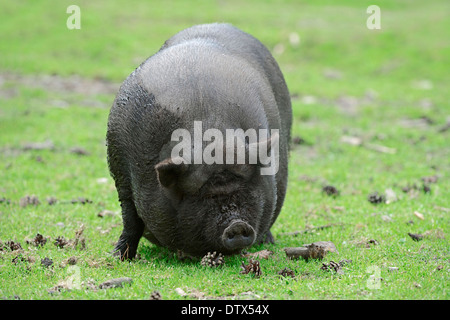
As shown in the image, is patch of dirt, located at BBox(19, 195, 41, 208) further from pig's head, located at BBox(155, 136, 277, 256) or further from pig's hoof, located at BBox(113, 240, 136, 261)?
pig's head, located at BBox(155, 136, 277, 256)

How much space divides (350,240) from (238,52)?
244cm

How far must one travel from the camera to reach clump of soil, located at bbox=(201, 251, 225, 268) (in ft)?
19.1

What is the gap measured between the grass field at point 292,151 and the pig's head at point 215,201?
398mm

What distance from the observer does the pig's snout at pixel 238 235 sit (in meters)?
5.34

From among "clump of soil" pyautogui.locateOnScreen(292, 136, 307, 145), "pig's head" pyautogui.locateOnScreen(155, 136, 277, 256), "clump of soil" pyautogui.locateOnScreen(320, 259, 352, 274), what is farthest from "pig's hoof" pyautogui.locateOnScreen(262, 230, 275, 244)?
"clump of soil" pyautogui.locateOnScreen(292, 136, 307, 145)

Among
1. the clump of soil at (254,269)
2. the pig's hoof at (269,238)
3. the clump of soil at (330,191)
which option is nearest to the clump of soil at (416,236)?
the pig's hoof at (269,238)

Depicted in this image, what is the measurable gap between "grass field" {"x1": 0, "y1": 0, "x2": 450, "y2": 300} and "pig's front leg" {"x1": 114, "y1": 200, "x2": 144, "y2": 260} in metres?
0.15

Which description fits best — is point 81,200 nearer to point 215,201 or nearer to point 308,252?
point 308,252

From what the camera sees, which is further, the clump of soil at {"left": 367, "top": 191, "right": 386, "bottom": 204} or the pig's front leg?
the clump of soil at {"left": 367, "top": 191, "right": 386, "bottom": 204}

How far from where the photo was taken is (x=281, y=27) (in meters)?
24.1

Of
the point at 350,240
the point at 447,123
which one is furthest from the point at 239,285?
the point at 447,123

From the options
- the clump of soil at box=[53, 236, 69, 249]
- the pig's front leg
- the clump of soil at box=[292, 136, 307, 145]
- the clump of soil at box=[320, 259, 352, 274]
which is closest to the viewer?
the clump of soil at box=[320, 259, 352, 274]

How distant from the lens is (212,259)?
5.91 m

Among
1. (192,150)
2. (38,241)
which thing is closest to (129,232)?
(38,241)
